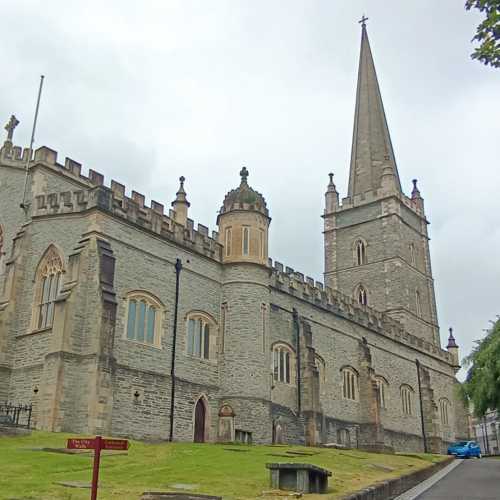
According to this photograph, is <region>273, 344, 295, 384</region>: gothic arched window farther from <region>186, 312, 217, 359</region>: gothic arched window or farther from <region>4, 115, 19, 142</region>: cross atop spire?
<region>4, 115, 19, 142</region>: cross atop spire

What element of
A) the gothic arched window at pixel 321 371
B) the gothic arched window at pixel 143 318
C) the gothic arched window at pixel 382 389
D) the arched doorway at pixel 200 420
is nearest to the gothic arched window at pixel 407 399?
the gothic arched window at pixel 382 389

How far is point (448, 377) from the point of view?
186 feet

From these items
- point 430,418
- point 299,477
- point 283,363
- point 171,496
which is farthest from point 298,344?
point 171,496

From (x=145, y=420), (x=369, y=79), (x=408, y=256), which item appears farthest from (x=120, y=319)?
(x=369, y=79)

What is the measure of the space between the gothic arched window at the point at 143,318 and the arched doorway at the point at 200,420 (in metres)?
3.59

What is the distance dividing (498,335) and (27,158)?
2257cm

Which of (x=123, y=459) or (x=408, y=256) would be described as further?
(x=408, y=256)

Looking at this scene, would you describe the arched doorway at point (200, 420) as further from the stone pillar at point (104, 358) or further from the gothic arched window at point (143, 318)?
the stone pillar at point (104, 358)

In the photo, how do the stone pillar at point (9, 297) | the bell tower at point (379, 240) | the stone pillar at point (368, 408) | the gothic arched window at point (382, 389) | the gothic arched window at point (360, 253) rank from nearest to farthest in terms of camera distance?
the stone pillar at point (9, 297) → the stone pillar at point (368, 408) → the gothic arched window at point (382, 389) → the bell tower at point (379, 240) → the gothic arched window at point (360, 253)

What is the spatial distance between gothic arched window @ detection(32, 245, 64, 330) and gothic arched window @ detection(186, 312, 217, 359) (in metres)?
6.22

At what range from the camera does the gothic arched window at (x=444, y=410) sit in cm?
5291

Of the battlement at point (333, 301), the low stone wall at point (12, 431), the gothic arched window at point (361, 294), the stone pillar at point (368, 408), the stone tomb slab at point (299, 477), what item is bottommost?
the stone tomb slab at point (299, 477)

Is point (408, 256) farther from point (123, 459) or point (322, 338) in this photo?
point (123, 459)

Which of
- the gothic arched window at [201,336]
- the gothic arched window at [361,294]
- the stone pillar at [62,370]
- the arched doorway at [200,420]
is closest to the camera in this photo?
the stone pillar at [62,370]
